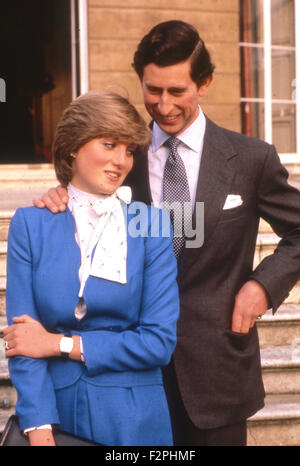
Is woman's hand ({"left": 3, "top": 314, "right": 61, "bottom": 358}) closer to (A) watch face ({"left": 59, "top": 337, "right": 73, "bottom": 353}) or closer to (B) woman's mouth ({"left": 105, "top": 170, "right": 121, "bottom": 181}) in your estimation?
(A) watch face ({"left": 59, "top": 337, "right": 73, "bottom": 353})

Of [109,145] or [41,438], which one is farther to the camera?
[109,145]

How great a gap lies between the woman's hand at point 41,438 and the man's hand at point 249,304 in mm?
719


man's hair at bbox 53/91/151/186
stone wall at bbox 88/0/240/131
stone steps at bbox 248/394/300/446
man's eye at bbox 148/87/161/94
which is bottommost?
stone steps at bbox 248/394/300/446

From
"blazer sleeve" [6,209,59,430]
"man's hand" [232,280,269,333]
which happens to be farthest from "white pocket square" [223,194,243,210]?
"blazer sleeve" [6,209,59,430]

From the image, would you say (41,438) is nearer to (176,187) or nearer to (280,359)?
(176,187)

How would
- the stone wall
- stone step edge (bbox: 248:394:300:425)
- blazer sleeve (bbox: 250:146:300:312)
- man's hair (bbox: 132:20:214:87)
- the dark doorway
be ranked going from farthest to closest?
the dark doorway → the stone wall → stone step edge (bbox: 248:394:300:425) → blazer sleeve (bbox: 250:146:300:312) → man's hair (bbox: 132:20:214:87)

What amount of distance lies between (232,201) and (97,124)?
58 cm

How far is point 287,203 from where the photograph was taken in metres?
2.15

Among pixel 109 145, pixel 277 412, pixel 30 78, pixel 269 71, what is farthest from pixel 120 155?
pixel 30 78

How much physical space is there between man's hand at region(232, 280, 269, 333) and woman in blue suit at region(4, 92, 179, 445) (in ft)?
1.25

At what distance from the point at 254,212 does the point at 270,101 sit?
442cm

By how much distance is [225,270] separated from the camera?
6.88 ft

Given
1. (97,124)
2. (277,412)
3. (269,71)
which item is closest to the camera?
(97,124)

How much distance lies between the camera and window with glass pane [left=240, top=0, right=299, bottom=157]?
20.1 ft
